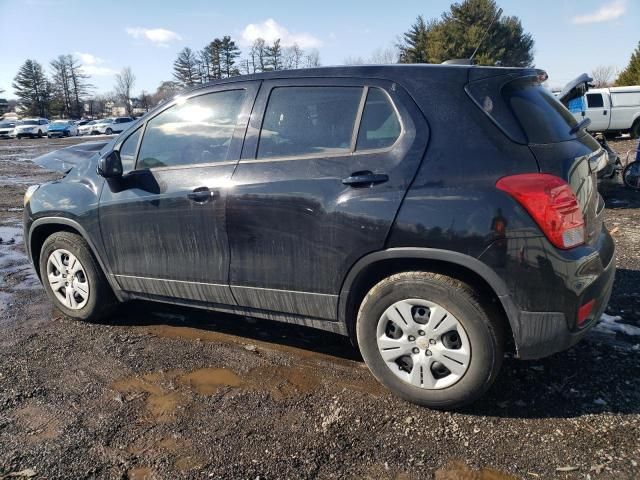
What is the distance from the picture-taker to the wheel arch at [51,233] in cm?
412

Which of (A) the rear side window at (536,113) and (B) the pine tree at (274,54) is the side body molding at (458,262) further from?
(B) the pine tree at (274,54)

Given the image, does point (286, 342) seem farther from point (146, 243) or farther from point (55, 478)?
point (55, 478)

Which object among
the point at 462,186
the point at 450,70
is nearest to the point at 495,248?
the point at 462,186

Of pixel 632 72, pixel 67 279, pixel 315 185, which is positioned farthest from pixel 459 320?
pixel 632 72

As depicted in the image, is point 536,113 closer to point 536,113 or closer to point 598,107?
point 536,113

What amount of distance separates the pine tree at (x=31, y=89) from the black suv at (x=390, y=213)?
91.4 meters

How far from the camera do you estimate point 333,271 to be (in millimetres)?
3059

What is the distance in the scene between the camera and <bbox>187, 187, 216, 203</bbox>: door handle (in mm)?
3434

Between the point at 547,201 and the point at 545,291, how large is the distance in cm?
45

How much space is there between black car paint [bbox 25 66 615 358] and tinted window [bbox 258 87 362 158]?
0.21ft

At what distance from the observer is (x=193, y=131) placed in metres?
3.69

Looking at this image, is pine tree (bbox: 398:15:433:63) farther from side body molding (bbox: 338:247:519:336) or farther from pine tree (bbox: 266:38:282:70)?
side body molding (bbox: 338:247:519:336)

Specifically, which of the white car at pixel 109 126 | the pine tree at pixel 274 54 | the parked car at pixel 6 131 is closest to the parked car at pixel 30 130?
the parked car at pixel 6 131

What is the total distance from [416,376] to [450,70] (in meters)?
1.74
